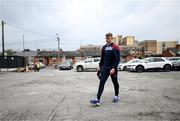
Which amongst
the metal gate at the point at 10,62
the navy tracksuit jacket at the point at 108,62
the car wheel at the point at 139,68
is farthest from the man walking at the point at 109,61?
the metal gate at the point at 10,62

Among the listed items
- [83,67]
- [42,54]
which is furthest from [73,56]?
[83,67]

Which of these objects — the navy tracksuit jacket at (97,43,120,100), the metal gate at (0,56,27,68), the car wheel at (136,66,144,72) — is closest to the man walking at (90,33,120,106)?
the navy tracksuit jacket at (97,43,120,100)

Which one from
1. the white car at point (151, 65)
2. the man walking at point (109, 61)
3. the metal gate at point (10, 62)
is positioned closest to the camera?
the man walking at point (109, 61)

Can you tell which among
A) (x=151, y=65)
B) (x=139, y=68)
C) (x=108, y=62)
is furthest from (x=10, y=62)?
(x=108, y=62)

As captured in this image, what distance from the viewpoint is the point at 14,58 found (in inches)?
1091

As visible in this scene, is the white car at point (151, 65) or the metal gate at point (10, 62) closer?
the white car at point (151, 65)

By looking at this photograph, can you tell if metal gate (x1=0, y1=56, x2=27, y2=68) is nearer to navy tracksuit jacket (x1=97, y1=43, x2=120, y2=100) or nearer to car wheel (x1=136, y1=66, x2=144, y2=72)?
car wheel (x1=136, y1=66, x2=144, y2=72)

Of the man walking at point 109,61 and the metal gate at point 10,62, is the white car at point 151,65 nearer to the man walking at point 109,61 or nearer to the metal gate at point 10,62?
the man walking at point 109,61

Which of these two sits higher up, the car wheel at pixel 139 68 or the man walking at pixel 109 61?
the man walking at pixel 109 61

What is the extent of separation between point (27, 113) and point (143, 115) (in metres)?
2.57

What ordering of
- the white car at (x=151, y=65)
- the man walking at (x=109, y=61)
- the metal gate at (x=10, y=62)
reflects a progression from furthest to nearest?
the metal gate at (x=10, y=62), the white car at (x=151, y=65), the man walking at (x=109, y=61)

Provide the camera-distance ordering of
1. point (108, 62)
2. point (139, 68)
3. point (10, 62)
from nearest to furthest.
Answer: point (108, 62) → point (139, 68) → point (10, 62)

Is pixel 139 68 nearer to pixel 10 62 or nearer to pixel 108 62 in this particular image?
pixel 108 62

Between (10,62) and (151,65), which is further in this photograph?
(10,62)
